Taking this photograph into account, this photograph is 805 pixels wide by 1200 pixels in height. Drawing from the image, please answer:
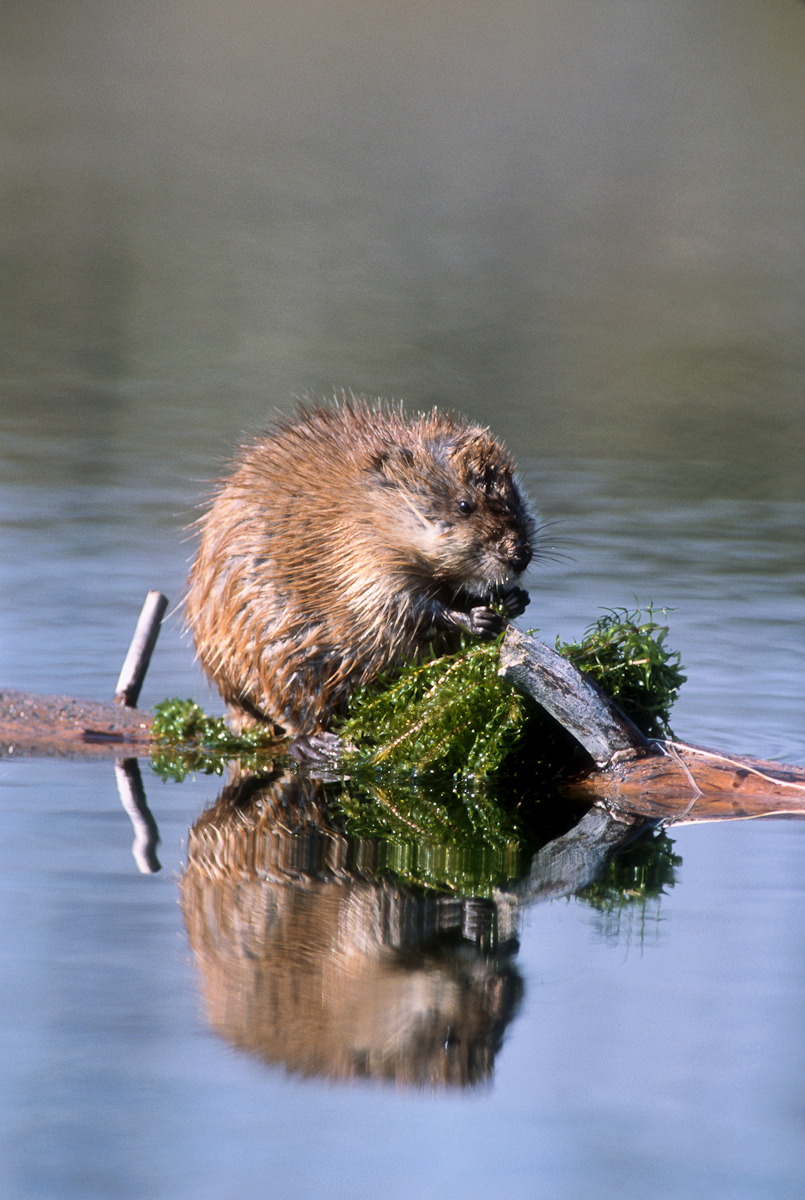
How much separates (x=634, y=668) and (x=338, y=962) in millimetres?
2276

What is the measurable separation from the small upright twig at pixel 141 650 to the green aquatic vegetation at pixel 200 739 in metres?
0.30

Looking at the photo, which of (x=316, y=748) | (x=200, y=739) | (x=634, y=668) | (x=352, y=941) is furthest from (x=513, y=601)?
(x=352, y=941)

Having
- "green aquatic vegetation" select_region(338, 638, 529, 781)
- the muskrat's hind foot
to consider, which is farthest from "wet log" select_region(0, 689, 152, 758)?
"green aquatic vegetation" select_region(338, 638, 529, 781)

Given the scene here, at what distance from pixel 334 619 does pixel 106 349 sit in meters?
13.9

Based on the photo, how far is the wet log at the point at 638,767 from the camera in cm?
529

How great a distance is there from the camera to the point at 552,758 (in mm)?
5754

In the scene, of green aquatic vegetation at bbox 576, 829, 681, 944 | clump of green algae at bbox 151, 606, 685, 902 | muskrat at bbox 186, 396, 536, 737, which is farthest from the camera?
muskrat at bbox 186, 396, 536, 737

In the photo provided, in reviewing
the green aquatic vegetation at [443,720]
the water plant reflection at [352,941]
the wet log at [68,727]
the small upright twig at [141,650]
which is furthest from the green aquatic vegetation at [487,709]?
the small upright twig at [141,650]

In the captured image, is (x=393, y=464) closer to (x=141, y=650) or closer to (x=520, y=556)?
(x=520, y=556)

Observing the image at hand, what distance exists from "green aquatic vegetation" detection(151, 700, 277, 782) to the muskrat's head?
39.0 inches

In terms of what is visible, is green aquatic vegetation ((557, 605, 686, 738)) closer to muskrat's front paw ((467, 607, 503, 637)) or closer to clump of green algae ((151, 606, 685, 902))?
clump of green algae ((151, 606, 685, 902))

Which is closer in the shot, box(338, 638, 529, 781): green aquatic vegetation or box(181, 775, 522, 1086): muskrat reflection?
box(181, 775, 522, 1086): muskrat reflection

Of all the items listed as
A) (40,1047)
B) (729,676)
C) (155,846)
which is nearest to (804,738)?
(729,676)

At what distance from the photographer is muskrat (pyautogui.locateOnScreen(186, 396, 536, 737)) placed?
577cm
